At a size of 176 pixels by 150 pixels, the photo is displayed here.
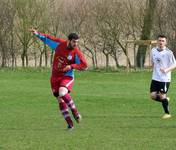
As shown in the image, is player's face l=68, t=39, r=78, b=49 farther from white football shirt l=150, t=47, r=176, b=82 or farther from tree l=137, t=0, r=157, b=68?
tree l=137, t=0, r=157, b=68

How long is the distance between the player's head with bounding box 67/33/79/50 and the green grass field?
174 cm

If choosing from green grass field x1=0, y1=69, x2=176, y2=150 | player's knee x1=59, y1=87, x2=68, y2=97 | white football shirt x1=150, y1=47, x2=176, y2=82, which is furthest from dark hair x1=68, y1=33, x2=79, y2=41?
white football shirt x1=150, y1=47, x2=176, y2=82

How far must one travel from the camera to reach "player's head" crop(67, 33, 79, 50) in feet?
41.7

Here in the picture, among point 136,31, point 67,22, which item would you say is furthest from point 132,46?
point 67,22

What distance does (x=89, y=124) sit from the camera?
46.0 feet

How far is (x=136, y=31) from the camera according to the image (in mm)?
49281

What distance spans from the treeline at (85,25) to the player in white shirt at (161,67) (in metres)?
32.7

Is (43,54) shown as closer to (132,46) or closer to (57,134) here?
(132,46)

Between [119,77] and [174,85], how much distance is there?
776 centimetres

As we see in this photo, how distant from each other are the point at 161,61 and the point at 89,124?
2634 millimetres

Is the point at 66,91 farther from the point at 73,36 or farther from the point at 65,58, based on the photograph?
the point at 73,36

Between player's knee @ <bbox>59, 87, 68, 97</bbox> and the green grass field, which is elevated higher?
player's knee @ <bbox>59, 87, 68, 97</bbox>

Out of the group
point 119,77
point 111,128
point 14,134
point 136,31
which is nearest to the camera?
point 14,134

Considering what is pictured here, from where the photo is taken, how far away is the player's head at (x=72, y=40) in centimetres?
1271
